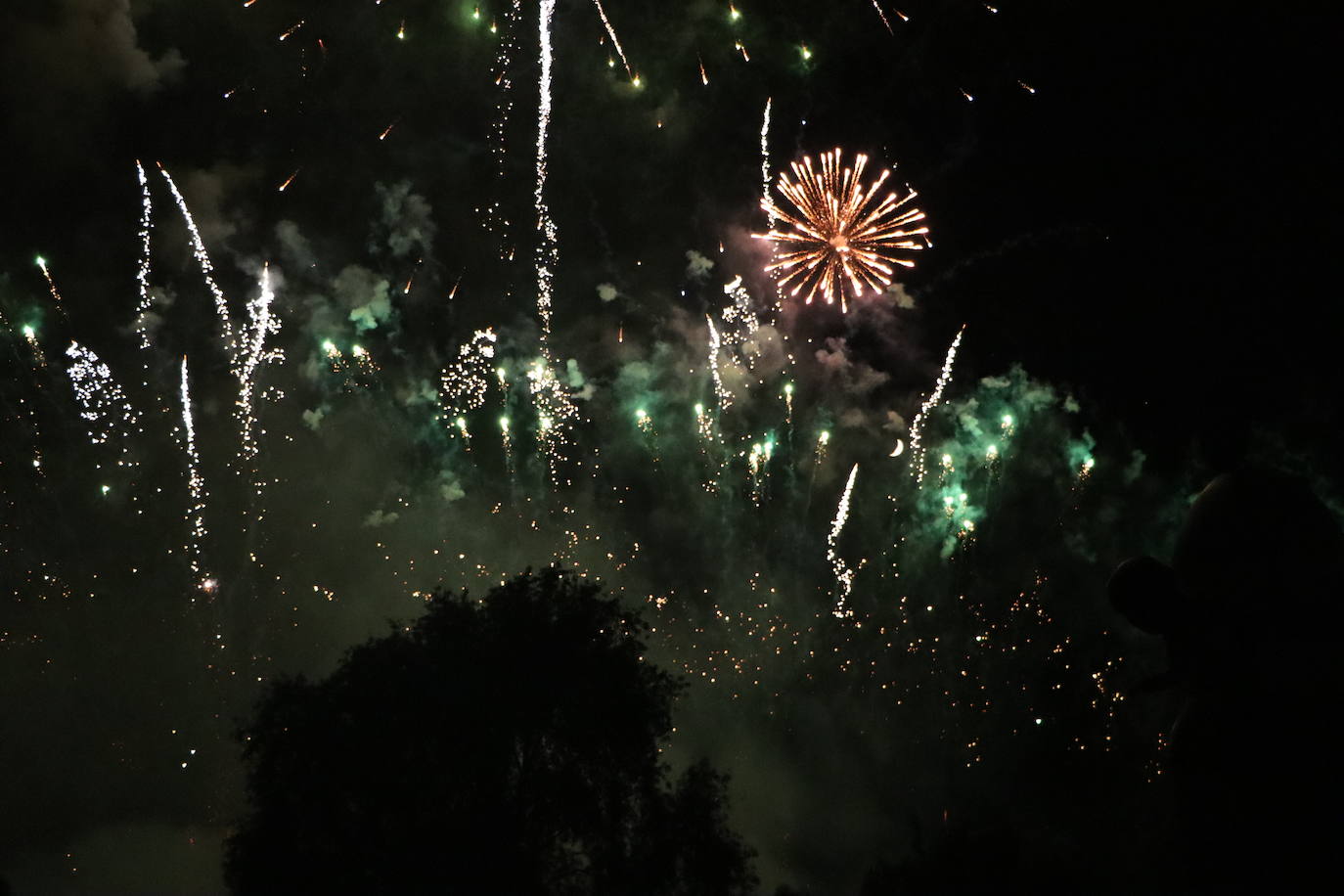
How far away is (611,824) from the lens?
60.5ft

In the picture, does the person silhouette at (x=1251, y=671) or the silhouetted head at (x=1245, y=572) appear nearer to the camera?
the person silhouette at (x=1251, y=671)

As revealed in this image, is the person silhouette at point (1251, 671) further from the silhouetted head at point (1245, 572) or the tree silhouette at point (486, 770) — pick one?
the tree silhouette at point (486, 770)

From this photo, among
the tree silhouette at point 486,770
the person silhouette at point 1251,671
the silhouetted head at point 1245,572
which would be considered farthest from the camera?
the tree silhouette at point 486,770

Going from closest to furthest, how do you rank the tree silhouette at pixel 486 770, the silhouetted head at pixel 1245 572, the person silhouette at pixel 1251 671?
1. the person silhouette at pixel 1251 671
2. the silhouetted head at pixel 1245 572
3. the tree silhouette at pixel 486 770

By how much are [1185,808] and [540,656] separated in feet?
49.2

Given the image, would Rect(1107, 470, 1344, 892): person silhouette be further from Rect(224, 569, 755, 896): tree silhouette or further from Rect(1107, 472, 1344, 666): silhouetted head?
Rect(224, 569, 755, 896): tree silhouette

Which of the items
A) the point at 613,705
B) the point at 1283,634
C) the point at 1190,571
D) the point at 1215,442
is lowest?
the point at 1283,634

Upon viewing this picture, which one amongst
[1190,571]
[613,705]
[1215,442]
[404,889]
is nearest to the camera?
[1190,571]

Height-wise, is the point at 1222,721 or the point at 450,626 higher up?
the point at 450,626

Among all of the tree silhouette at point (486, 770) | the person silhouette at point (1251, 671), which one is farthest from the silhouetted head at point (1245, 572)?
the tree silhouette at point (486, 770)

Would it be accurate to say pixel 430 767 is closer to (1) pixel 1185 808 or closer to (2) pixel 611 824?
(2) pixel 611 824

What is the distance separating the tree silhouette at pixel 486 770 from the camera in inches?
664

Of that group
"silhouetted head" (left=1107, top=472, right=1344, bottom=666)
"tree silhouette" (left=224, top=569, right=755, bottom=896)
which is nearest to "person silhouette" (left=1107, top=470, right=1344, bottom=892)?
"silhouetted head" (left=1107, top=472, right=1344, bottom=666)

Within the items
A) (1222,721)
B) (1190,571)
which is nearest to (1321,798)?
(1222,721)
